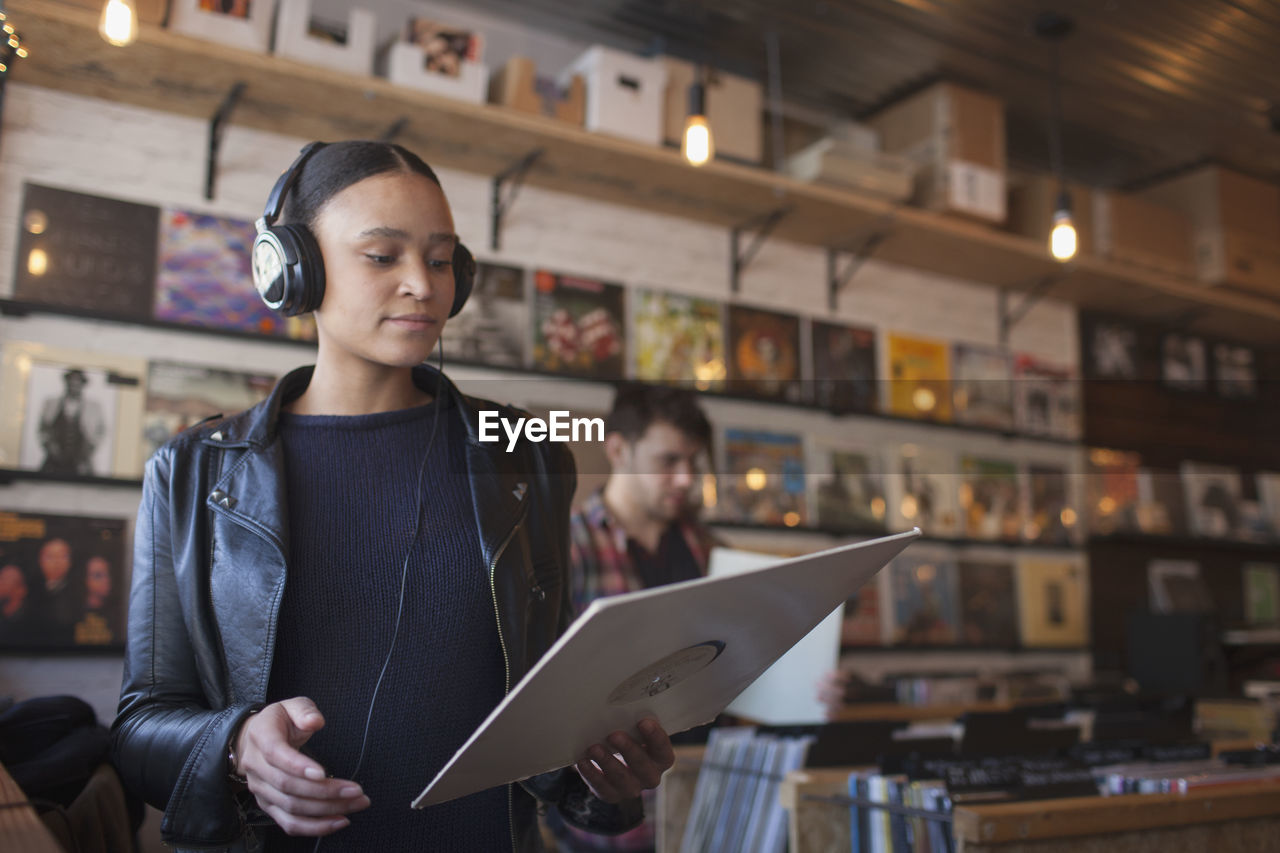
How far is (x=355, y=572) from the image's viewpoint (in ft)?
3.87

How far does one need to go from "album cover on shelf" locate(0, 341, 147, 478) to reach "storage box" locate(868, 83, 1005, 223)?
9.69 ft

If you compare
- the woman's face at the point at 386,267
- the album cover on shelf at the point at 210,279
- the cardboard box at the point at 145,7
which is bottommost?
the woman's face at the point at 386,267

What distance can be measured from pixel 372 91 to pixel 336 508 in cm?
202

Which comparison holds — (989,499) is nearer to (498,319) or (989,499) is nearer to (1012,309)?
(1012,309)

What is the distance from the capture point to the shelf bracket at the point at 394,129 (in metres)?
3.06

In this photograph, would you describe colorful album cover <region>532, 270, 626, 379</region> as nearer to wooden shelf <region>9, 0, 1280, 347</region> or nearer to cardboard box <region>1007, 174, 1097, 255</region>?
wooden shelf <region>9, 0, 1280, 347</region>

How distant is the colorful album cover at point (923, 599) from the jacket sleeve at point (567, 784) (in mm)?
2998

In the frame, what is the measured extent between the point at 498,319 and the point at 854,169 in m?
1.45

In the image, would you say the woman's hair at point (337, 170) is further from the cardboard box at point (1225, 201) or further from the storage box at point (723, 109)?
the cardboard box at point (1225, 201)

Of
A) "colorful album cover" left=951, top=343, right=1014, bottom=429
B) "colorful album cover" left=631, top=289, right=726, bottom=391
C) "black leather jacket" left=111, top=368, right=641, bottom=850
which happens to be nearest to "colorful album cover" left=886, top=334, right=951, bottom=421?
"colorful album cover" left=951, top=343, right=1014, bottom=429

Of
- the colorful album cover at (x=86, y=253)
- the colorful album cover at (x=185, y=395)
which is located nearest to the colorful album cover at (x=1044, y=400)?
the colorful album cover at (x=185, y=395)

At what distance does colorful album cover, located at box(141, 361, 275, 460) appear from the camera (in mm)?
2865

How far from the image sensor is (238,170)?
307cm

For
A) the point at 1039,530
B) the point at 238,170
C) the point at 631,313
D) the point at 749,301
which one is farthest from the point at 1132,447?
the point at 238,170
